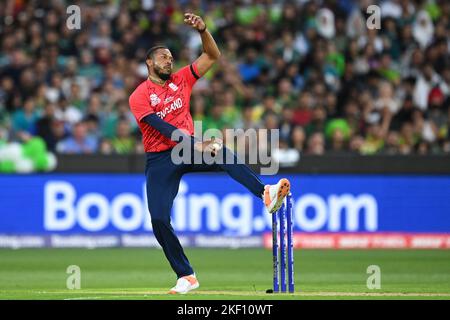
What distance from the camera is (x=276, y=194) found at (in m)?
10.2

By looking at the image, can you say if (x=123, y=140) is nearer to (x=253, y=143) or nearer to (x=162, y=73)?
(x=253, y=143)

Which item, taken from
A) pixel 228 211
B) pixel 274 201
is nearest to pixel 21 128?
pixel 228 211

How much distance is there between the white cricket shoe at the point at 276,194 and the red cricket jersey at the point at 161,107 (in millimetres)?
1072

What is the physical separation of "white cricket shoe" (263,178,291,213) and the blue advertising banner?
738 centimetres

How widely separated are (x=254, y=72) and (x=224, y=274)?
7124 mm

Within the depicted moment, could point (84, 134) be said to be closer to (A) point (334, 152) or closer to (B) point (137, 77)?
(B) point (137, 77)

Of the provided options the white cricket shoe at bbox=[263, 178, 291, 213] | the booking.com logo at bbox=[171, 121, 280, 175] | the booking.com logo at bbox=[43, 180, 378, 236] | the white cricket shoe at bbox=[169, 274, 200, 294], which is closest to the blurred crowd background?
the booking.com logo at bbox=[171, 121, 280, 175]

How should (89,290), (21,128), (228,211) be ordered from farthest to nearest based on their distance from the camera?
1. (21,128)
2. (228,211)
3. (89,290)

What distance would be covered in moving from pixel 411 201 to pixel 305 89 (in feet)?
11.1

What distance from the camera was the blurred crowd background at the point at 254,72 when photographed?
19016mm

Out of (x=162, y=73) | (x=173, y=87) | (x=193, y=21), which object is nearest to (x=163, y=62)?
(x=162, y=73)

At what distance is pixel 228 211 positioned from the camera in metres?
17.8

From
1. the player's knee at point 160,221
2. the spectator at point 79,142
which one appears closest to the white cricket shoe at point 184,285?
the player's knee at point 160,221

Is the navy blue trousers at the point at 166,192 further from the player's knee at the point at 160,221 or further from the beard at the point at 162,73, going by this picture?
the beard at the point at 162,73
